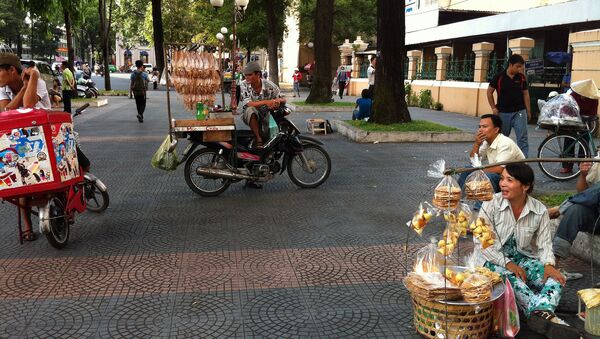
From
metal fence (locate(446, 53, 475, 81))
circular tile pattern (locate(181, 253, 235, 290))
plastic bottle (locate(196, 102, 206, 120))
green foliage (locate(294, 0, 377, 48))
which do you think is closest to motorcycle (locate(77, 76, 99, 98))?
metal fence (locate(446, 53, 475, 81))

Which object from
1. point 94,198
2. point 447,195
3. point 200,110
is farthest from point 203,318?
point 200,110

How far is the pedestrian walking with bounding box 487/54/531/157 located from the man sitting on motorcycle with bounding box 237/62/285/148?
136 inches

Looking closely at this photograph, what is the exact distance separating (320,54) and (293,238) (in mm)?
15374

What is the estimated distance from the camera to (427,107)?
73.0 ft

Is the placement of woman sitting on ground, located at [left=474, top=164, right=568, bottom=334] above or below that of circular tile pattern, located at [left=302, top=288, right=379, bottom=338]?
above

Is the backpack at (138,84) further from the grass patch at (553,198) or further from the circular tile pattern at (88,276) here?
the grass patch at (553,198)

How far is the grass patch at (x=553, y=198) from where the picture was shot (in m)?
5.88

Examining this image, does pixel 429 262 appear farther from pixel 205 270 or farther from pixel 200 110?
pixel 200 110

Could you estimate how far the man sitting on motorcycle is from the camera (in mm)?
7125

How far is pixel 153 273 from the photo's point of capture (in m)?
4.42

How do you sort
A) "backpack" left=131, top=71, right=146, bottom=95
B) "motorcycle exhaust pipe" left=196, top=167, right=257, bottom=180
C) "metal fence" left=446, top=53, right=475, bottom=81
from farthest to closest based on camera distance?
"metal fence" left=446, top=53, right=475, bottom=81
"backpack" left=131, top=71, right=146, bottom=95
"motorcycle exhaust pipe" left=196, top=167, right=257, bottom=180

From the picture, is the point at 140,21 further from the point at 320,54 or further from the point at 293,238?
the point at 293,238

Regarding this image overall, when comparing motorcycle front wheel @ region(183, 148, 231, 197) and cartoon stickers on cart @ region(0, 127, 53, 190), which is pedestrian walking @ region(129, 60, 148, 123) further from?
cartoon stickers on cart @ region(0, 127, 53, 190)

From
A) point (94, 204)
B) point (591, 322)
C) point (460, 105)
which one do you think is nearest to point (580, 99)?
point (591, 322)
